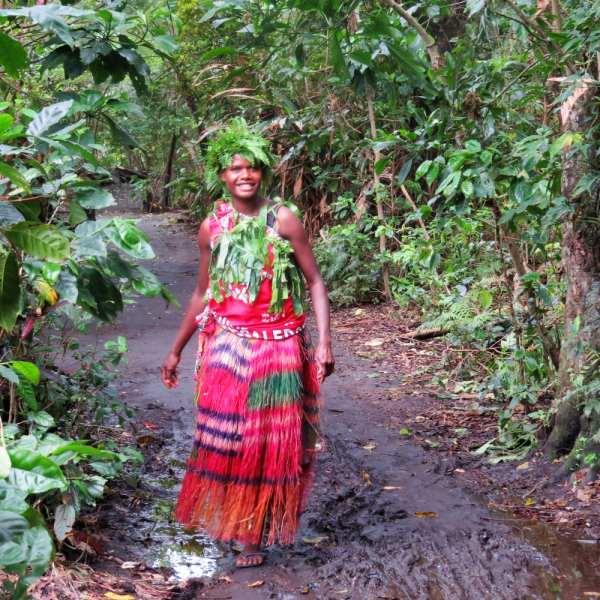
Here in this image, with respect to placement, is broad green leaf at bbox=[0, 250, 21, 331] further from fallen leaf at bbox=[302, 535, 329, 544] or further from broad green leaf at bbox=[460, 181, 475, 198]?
broad green leaf at bbox=[460, 181, 475, 198]

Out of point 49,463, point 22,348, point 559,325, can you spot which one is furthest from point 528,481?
point 49,463

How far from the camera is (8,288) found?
1.37 metres

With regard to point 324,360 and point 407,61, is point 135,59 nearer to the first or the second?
point 407,61

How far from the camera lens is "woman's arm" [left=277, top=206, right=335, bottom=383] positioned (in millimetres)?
2781

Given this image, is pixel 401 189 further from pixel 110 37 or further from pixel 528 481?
pixel 110 37

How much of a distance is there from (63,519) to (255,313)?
3.59 feet

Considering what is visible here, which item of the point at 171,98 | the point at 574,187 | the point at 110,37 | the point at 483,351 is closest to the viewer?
the point at 110,37

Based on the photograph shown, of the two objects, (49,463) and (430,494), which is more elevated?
(49,463)

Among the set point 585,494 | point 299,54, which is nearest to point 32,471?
point 585,494

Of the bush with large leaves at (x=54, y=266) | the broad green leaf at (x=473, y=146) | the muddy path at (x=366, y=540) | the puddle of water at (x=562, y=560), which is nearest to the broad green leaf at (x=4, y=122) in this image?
the bush with large leaves at (x=54, y=266)

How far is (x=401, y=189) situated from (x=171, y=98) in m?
9.54

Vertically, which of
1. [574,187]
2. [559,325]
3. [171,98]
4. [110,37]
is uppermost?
[171,98]

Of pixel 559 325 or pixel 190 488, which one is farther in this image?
pixel 559 325

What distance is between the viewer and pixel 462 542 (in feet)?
9.26
